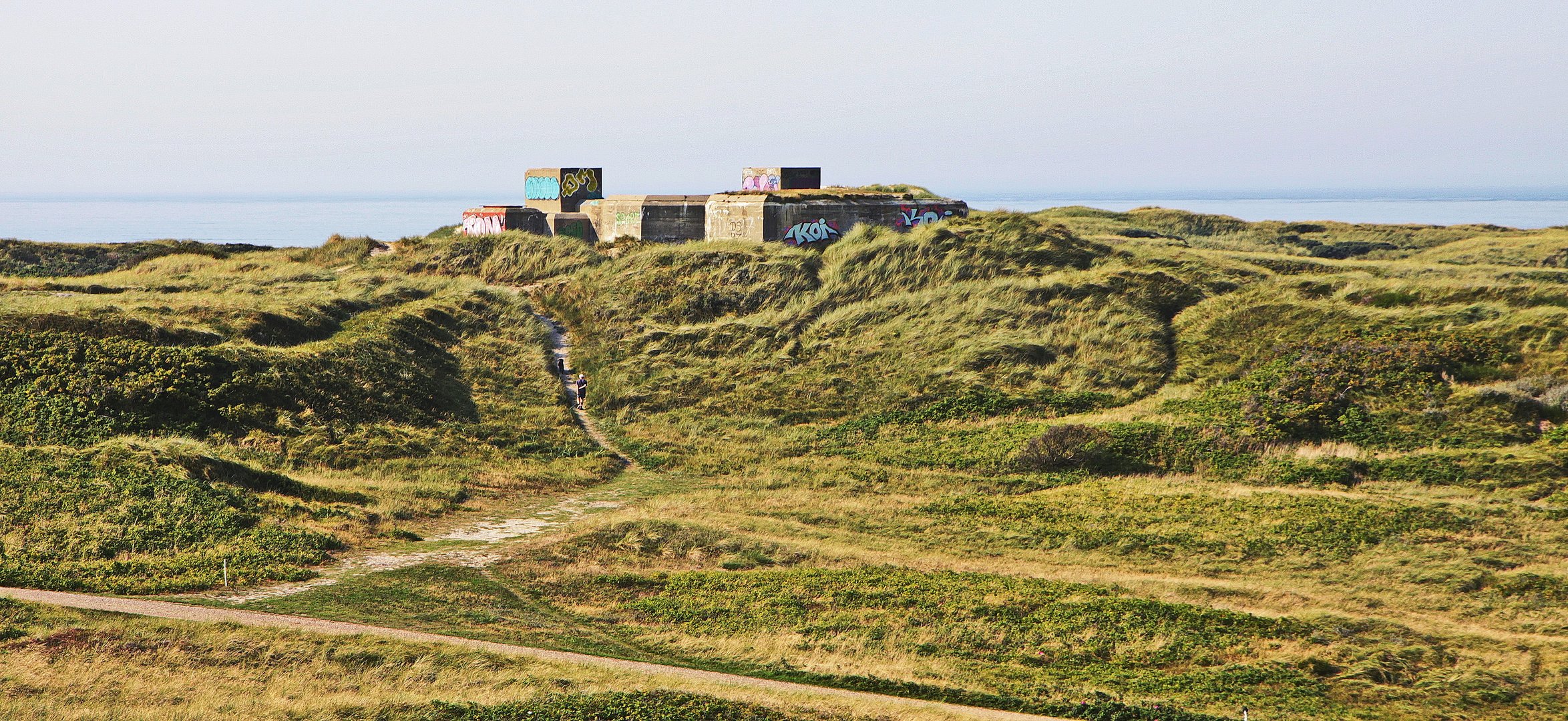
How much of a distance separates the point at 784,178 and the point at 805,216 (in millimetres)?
7554

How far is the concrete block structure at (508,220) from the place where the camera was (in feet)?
196

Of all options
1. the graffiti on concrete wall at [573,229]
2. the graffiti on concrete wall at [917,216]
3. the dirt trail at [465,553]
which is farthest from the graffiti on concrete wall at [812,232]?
the dirt trail at [465,553]

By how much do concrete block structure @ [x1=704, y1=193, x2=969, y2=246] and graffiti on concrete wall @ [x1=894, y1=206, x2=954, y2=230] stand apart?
0.11ft

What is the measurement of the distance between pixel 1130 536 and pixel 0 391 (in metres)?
31.4

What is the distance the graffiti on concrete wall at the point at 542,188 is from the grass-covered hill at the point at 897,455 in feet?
18.8

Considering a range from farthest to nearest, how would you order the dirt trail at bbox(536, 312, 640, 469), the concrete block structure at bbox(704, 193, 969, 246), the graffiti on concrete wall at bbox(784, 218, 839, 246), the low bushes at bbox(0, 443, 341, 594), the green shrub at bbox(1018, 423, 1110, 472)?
the graffiti on concrete wall at bbox(784, 218, 839, 246)
the concrete block structure at bbox(704, 193, 969, 246)
the dirt trail at bbox(536, 312, 640, 469)
the green shrub at bbox(1018, 423, 1110, 472)
the low bushes at bbox(0, 443, 341, 594)

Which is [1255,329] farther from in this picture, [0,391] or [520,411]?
[0,391]

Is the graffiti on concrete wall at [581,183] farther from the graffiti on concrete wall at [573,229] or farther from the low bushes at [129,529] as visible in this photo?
the low bushes at [129,529]

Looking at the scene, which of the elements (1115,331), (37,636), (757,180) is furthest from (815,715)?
(757,180)

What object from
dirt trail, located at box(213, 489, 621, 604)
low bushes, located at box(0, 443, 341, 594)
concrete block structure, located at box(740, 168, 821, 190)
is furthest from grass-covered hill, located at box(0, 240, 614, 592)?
concrete block structure, located at box(740, 168, 821, 190)

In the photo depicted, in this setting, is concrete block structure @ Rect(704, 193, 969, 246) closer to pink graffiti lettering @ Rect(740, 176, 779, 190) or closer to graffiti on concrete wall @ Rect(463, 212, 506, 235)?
pink graffiti lettering @ Rect(740, 176, 779, 190)

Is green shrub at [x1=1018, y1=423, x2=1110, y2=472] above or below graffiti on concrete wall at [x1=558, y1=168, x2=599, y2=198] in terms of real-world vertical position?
below

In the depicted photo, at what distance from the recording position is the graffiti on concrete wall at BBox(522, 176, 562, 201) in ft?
201

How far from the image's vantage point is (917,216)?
55.2 m
